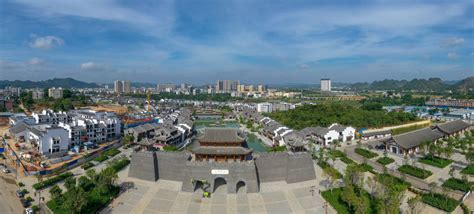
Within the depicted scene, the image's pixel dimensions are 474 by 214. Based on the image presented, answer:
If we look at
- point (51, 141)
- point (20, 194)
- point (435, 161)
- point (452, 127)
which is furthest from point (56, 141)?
point (452, 127)

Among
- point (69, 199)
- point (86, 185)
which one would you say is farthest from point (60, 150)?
point (69, 199)

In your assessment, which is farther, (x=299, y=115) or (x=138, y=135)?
(x=299, y=115)

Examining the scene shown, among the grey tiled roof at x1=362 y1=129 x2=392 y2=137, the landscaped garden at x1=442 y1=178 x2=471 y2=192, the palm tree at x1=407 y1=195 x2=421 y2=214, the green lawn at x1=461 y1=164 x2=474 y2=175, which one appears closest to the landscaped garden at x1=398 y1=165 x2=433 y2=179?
the landscaped garden at x1=442 y1=178 x2=471 y2=192

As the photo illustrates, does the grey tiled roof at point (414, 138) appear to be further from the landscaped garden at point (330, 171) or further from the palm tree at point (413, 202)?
the palm tree at point (413, 202)

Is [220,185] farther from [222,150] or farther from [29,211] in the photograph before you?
[29,211]

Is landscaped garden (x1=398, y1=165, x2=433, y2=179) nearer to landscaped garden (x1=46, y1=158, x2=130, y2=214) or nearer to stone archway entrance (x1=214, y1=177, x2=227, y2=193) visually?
stone archway entrance (x1=214, y1=177, x2=227, y2=193)

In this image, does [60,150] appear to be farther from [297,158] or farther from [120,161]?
[297,158]
